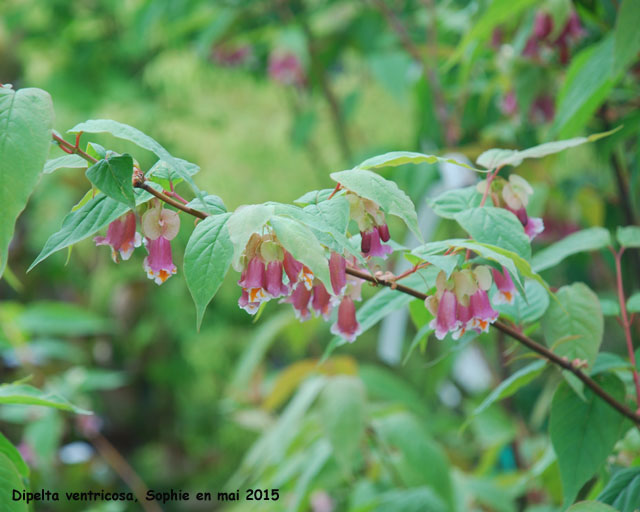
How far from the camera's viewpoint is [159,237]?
A: 0.30 m

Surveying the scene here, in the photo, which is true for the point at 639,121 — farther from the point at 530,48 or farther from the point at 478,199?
the point at 478,199

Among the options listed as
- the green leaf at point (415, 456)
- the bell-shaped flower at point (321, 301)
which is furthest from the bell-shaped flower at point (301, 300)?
the green leaf at point (415, 456)

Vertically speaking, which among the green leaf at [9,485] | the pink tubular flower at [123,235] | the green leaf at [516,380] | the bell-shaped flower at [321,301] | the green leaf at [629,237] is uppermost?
the pink tubular flower at [123,235]

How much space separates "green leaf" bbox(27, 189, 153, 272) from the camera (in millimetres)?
263

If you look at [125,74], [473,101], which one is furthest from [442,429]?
[125,74]

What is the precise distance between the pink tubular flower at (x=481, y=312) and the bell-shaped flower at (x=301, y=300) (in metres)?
0.08

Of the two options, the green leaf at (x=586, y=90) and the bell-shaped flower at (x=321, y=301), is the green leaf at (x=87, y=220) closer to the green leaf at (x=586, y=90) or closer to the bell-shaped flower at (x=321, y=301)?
the bell-shaped flower at (x=321, y=301)

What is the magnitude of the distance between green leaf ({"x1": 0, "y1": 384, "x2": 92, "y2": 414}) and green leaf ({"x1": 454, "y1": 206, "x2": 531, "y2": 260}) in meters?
0.21

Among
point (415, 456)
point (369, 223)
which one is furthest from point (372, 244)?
point (415, 456)

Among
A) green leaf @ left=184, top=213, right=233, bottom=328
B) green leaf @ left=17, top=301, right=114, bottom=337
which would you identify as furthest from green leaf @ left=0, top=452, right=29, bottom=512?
green leaf @ left=17, top=301, right=114, bottom=337

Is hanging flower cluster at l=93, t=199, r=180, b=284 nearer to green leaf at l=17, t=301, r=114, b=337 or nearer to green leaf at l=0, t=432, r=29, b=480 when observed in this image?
green leaf at l=0, t=432, r=29, b=480

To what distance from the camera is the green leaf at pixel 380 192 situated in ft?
0.86

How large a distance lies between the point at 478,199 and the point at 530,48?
0.35 m

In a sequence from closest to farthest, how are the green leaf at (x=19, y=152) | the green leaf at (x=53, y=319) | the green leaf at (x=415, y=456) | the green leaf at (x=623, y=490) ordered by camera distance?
the green leaf at (x=19, y=152), the green leaf at (x=623, y=490), the green leaf at (x=415, y=456), the green leaf at (x=53, y=319)
